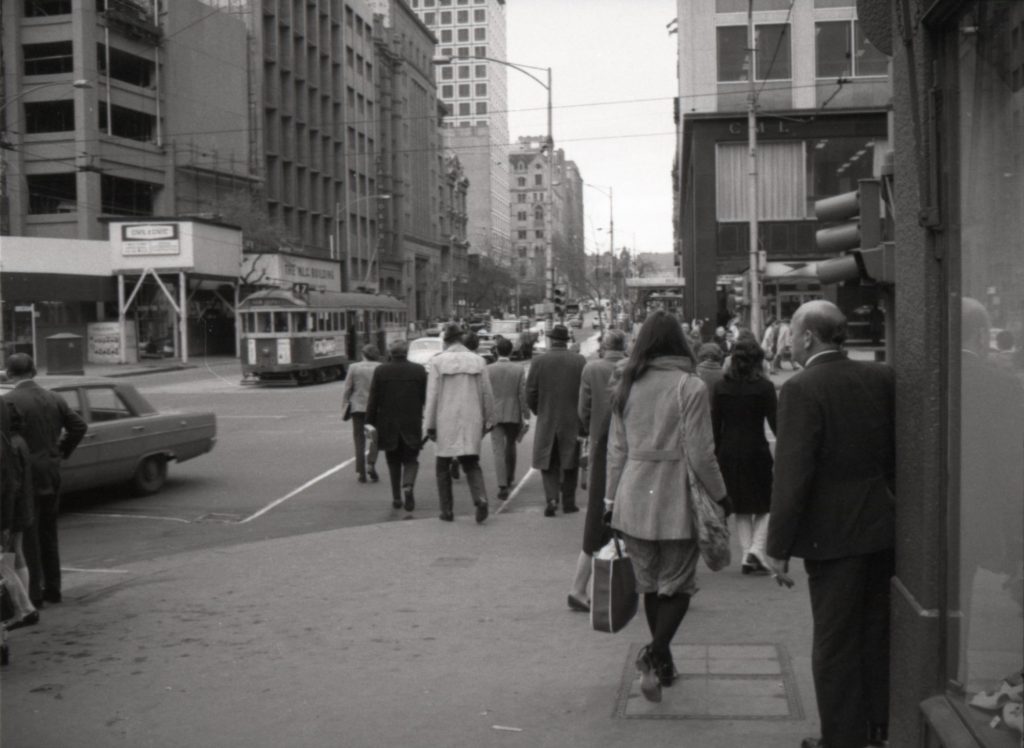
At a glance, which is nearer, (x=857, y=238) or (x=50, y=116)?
(x=857, y=238)

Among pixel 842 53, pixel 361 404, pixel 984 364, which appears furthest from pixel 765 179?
pixel 984 364

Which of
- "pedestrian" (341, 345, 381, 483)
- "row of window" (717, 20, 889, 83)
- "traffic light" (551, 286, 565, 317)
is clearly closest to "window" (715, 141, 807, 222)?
"row of window" (717, 20, 889, 83)

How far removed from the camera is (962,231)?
3938mm

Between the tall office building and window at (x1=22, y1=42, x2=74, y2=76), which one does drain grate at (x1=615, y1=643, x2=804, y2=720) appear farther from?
the tall office building

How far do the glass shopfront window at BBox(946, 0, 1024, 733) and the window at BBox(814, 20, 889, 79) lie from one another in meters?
39.1

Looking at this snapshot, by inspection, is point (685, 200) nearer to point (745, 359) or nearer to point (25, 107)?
point (25, 107)

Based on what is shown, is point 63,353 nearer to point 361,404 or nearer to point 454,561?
point 361,404

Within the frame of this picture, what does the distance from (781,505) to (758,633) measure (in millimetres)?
2501

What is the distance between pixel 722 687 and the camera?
595cm

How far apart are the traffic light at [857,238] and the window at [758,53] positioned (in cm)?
3584

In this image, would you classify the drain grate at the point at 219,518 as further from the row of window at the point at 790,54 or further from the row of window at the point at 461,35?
the row of window at the point at 461,35

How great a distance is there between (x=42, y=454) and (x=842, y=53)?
38.0 meters

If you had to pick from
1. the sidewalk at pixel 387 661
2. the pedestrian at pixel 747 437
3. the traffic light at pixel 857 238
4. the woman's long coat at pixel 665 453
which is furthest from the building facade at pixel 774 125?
the woman's long coat at pixel 665 453

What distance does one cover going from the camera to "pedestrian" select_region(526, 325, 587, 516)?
37.7 ft
